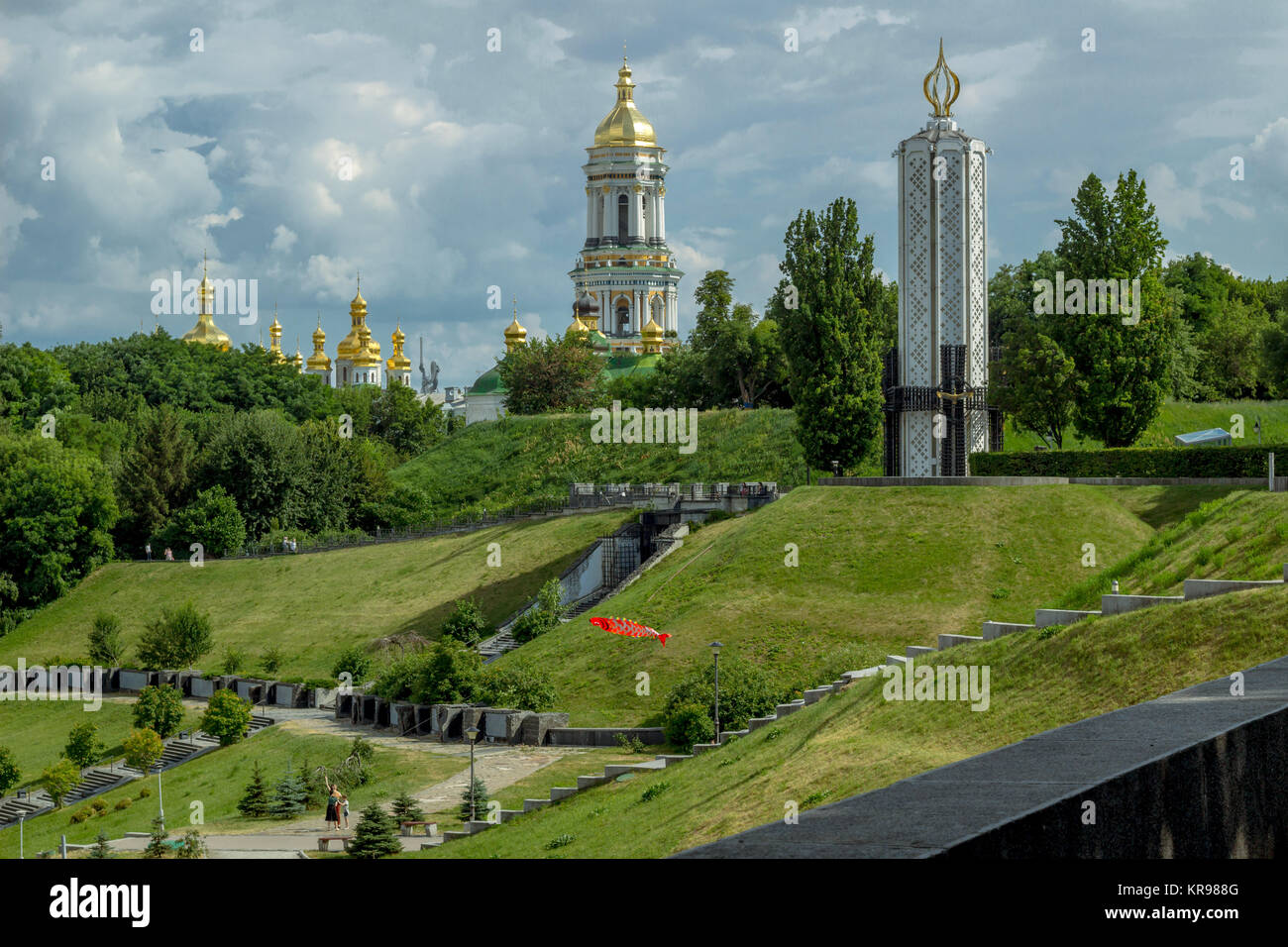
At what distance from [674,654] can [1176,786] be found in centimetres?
3467

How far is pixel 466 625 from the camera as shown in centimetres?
5353

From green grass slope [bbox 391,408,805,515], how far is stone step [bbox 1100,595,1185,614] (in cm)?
4041

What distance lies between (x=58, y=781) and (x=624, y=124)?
103791 millimetres

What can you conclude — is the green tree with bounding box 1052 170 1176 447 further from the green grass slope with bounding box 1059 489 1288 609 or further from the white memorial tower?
the green grass slope with bounding box 1059 489 1288 609

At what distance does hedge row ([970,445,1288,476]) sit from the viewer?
154ft

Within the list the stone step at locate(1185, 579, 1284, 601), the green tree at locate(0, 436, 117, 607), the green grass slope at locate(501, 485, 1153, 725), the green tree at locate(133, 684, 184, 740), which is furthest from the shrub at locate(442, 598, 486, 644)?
the stone step at locate(1185, 579, 1284, 601)

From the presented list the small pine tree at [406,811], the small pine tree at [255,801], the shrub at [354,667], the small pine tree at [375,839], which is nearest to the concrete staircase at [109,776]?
the shrub at [354,667]

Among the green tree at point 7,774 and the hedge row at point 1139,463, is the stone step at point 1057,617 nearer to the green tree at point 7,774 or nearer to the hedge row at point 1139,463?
the hedge row at point 1139,463

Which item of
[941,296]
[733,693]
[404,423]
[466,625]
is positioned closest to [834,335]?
[941,296]

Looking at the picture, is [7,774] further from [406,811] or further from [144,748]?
[406,811]

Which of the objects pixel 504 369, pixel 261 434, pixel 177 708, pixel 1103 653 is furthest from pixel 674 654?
pixel 504 369

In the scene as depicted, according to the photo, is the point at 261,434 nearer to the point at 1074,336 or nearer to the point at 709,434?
the point at 709,434
